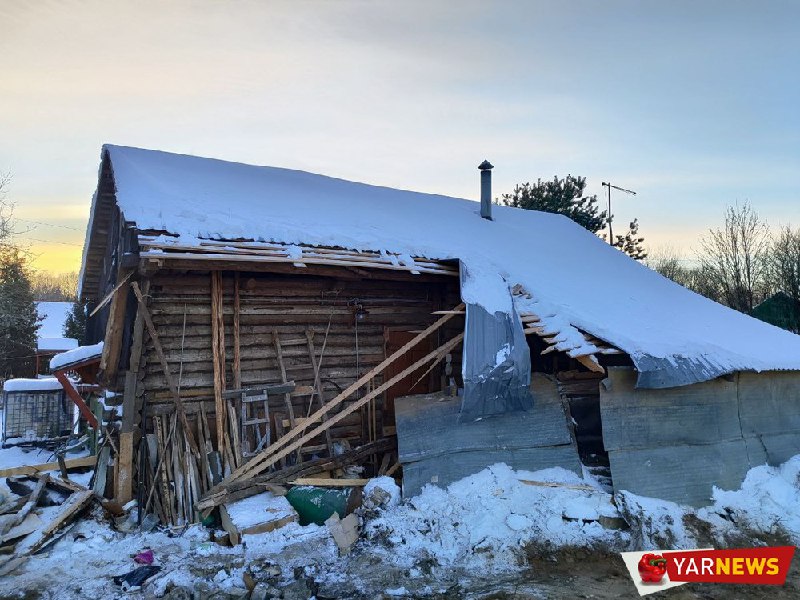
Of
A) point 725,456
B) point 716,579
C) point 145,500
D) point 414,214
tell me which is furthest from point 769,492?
point 145,500

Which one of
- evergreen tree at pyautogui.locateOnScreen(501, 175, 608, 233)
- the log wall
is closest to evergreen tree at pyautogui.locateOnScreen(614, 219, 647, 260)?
evergreen tree at pyautogui.locateOnScreen(501, 175, 608, 233)

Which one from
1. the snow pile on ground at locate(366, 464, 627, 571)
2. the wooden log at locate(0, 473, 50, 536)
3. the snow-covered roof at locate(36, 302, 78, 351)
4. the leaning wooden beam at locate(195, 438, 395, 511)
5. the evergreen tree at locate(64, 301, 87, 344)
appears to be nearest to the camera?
the snow pile on ground at locate(366, 464, 627, 571)

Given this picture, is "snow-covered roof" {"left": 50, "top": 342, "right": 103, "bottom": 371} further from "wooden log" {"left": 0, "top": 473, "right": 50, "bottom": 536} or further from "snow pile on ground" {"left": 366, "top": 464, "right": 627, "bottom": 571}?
"snow pile on ground" {"left": 366, "top": 464, "right": 627, "bottom": 571}

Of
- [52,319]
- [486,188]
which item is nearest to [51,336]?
[52,319]

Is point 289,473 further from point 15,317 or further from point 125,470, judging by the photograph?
point 15,317

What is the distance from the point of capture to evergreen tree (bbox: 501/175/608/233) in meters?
23.9

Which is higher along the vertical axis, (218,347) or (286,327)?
(286,327)

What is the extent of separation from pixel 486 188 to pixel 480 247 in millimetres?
3776

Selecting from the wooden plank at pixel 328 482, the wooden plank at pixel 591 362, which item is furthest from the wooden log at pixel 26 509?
the wooden plank at pixel 591 362

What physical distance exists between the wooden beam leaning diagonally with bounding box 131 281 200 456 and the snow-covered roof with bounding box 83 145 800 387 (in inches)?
45.3

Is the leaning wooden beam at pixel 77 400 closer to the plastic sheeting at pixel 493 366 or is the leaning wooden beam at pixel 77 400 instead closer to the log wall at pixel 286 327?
the log wall at pixel 286 327

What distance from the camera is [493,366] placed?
26.9 feet

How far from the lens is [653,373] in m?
8.01

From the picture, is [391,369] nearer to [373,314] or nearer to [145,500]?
[373,314]
